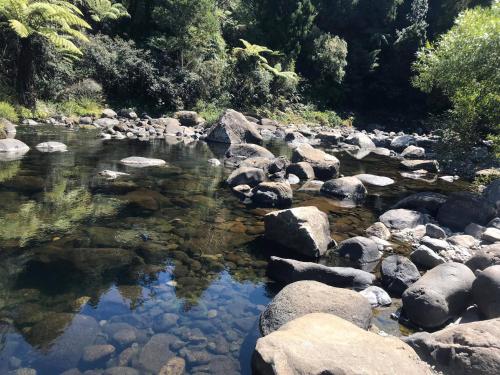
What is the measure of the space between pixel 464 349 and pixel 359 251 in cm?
331

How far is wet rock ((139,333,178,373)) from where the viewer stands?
4.41 meters

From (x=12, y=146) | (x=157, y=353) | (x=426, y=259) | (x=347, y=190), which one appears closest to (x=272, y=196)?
(x=347, y=190)

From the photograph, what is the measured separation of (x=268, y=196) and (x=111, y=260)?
484 cm

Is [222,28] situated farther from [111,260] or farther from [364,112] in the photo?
[111,260]

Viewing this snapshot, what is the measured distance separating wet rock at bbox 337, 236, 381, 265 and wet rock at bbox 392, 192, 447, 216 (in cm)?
Answer: 379

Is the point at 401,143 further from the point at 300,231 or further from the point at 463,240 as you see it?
the point at 300,231

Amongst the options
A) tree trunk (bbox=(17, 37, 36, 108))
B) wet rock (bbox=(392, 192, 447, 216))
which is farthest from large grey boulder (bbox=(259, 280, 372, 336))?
tree trunk (bbox=(17, 37, 36, 108))

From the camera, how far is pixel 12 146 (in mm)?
14484

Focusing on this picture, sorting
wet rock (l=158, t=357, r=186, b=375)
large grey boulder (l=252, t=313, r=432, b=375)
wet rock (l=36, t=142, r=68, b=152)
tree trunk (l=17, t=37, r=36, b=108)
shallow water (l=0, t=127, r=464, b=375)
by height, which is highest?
tree trunk (l=17, t=37, r=36, b=108)

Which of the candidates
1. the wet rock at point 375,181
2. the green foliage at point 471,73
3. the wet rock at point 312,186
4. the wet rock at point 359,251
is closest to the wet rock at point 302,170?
the wet rock at point 312,186

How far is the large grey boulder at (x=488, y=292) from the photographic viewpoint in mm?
5484

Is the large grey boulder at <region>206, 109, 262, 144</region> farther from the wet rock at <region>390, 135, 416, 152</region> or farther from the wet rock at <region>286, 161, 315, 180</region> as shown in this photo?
the wet rock at <region>390, 135, 416, 152</region>

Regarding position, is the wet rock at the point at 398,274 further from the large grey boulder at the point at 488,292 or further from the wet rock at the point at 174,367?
the wet rock at the point at 174,367

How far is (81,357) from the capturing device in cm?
445
